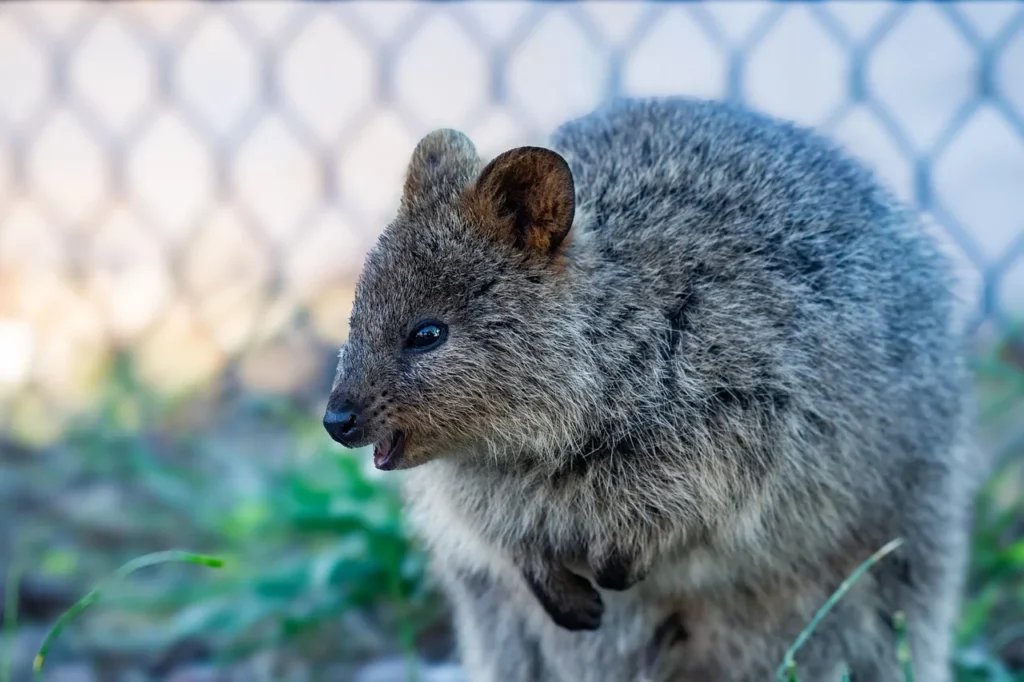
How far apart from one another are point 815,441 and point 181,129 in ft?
17.4

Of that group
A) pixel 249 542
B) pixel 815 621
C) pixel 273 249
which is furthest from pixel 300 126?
pixel 815 621

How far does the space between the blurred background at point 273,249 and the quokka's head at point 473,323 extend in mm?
1347

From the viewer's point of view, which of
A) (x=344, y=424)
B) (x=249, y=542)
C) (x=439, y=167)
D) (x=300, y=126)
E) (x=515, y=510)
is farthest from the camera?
(x=300, y=126)

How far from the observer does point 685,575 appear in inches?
131

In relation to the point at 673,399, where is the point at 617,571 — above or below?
below

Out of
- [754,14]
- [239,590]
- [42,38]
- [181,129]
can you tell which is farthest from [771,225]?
[42,38]

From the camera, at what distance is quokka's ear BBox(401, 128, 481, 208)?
306cm

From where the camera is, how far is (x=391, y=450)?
288 cm

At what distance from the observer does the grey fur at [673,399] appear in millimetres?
2967

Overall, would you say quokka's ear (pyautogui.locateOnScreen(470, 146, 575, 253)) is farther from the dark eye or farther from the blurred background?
the blurred background

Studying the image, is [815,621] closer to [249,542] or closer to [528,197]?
[528,197]

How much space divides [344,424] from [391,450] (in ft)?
0.51

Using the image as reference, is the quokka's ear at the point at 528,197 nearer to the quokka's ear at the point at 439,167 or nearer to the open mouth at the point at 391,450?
the quokka's ear at the point at 439,167

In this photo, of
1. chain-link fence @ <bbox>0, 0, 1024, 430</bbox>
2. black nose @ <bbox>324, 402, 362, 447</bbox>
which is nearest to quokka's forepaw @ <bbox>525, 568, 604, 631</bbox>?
black nose @ <bbox>324, 402, 362, 447</bbox>
